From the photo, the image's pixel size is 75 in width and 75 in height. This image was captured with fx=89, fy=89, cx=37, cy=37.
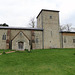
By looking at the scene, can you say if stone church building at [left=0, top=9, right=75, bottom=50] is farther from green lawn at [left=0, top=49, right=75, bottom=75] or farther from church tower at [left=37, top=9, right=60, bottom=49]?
green lawn at [left=0, top=49, right=75, bottom=75]

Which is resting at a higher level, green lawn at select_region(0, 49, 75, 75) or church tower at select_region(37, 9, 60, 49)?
church tower at select_region(37, 9, 60, 49)

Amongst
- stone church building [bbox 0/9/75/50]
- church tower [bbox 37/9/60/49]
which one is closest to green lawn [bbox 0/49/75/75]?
stone church building [bbox 0/9/75/50]

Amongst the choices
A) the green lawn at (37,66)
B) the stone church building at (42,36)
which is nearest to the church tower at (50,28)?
the stone church building at (42,36)

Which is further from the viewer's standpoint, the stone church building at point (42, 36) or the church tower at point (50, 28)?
the church tower at point (50, 28)

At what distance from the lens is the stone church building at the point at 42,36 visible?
2536 cm

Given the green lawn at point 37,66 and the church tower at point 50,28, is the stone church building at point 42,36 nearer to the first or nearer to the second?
the church tower at point 50,28

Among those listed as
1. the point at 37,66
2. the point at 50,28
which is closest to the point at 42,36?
the point at 50,28

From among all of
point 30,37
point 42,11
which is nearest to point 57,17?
point 42,11

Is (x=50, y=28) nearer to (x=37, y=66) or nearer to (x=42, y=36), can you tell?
(x=42, y=36)

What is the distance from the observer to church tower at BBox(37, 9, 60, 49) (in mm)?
28516

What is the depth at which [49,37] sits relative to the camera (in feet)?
94.4

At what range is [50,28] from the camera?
29453mm

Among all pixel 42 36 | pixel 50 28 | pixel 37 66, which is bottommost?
pixel 37 66

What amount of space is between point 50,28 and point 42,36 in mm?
3897
